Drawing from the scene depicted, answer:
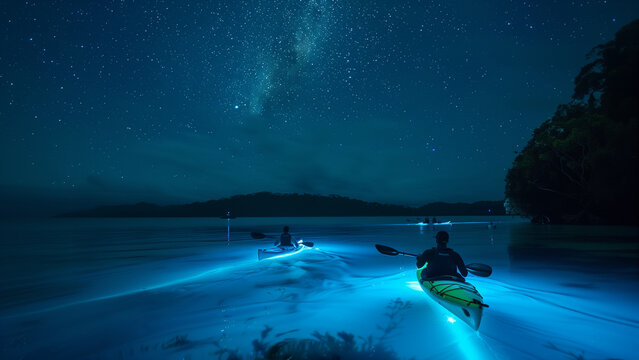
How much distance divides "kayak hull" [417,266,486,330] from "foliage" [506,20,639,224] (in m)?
40.9

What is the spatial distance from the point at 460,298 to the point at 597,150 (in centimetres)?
4343

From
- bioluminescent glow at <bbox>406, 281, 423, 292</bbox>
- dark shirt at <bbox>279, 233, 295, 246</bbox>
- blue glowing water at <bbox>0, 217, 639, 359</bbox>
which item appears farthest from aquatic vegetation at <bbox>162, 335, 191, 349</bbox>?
dark shirt at <bbox>279, 233, 295, 246</bbox>

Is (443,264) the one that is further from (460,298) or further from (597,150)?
(597,150)

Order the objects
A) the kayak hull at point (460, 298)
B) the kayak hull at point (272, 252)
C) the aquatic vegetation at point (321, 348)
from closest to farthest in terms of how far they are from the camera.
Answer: the aquatic vegetation at point (321, 348), the kayak hull at point (460, 298), the kayak hull at point (272, 252)

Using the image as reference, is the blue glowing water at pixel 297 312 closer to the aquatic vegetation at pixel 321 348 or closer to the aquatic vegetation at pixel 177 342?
the aquatic vegetation at pixel 177 342

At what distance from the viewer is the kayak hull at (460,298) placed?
257 inches

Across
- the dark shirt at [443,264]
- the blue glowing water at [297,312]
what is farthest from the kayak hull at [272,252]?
the dark shirt at [443,264]

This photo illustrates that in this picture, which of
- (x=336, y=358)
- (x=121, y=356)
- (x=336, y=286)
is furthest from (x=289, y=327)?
(x=336, y=286)

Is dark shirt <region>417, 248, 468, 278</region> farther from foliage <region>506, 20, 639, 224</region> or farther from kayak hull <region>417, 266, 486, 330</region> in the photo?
foliage <region>506, 20, 639, 224</region>

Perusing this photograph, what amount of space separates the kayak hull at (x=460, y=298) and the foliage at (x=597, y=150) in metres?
40.9

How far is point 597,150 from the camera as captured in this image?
37.7m

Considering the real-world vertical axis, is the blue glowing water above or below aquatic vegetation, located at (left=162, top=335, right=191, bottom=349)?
below

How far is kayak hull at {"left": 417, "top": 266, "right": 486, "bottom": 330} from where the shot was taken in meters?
6.52

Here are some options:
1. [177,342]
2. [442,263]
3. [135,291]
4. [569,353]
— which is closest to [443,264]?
[442,263]
